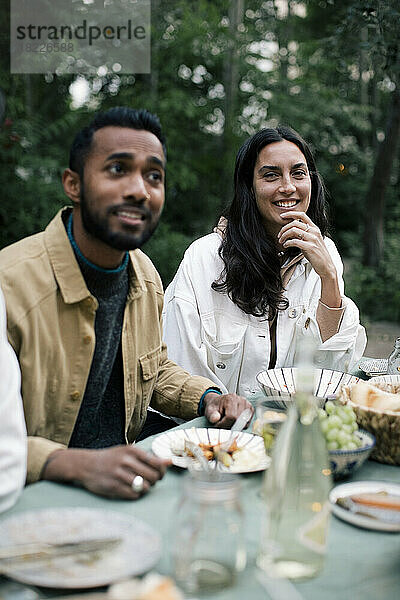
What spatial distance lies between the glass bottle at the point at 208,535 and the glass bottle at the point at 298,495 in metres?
0.08

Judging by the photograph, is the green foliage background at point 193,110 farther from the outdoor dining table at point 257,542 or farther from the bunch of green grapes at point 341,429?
the outdoor dining table at point 257,542

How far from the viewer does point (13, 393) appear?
54.9 inches

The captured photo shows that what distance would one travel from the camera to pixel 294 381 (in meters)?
2.44

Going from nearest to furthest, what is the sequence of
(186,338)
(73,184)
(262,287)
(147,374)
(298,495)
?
(298,495)
(73,184)
(147,374)
(186,338)
(262,287)

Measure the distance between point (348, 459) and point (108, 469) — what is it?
1.82 feet

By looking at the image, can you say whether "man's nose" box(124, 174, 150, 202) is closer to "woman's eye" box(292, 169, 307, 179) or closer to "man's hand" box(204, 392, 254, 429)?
"man's hand" box(204, 392, 254, 429)

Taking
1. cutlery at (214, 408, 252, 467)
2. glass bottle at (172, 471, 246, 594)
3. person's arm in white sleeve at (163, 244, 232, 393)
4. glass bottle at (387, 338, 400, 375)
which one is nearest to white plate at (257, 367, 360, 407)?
glass bottle at (387, 338, 400, 375)

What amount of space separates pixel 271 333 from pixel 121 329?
106 centimetres

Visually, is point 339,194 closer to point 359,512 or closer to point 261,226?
point 261,226

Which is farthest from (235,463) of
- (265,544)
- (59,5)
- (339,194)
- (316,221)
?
(339,194)

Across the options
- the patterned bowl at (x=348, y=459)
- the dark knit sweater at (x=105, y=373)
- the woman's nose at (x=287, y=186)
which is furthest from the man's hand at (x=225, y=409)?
the woman's nose at (x=287, y=186)

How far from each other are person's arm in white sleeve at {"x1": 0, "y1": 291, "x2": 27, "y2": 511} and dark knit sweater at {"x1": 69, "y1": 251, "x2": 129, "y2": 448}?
62 centimetres

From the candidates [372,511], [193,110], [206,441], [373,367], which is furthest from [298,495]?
[193,110]

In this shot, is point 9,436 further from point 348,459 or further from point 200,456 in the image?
point 348,459
